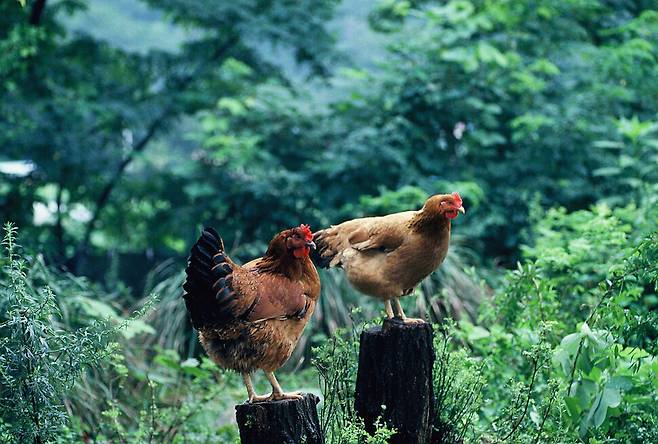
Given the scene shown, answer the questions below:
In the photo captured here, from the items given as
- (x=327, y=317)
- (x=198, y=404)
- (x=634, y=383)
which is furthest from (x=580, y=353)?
(x=327, y=317)

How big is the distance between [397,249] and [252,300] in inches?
31.1

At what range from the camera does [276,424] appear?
11.8 ft

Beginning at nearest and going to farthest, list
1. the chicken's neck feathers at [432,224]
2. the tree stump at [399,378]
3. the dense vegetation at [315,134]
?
the chicken's neck feathers at [432,224] < the tree stump at [399,378] < the dense vegetation at [315,134]

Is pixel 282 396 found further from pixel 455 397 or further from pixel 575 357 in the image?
pixel 575 357

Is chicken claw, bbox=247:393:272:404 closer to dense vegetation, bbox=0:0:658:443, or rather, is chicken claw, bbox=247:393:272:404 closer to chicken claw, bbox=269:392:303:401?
chicken claw, bbox=269:392:303:401

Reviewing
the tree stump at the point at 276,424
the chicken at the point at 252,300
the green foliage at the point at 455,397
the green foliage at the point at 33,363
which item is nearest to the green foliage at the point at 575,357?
the green foliage at the point at 455,397

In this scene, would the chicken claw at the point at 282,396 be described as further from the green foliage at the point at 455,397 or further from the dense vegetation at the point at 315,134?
the dense vegetation at the point at 315,134

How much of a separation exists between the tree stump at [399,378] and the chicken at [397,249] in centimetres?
11

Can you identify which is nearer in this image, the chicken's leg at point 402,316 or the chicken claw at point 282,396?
the chicken claw at point 282,396

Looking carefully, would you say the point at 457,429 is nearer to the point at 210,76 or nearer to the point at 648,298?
the point at 648,298

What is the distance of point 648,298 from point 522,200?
330 centimetres

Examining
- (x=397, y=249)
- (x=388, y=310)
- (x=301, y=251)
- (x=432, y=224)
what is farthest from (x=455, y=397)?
(x=301, y=251)

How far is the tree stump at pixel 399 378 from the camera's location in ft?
12.8

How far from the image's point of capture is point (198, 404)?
5.04 metres
